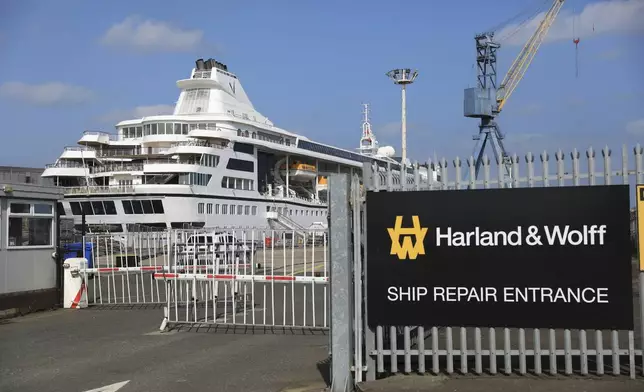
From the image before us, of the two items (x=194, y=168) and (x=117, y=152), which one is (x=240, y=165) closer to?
(x=194, y=168)

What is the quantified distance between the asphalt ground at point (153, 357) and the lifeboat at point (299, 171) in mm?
48939

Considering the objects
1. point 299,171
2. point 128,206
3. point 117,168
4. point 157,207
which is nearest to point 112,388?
point 157,207

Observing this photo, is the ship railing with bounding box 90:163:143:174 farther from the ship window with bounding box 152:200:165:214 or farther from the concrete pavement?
the concrete pavement

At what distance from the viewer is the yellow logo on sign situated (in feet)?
19.9

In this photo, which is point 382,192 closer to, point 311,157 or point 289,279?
point 289,279

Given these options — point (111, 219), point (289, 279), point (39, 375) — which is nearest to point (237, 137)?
point (111, 219)

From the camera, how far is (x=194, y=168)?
46.6 meters

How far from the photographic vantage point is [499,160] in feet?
19.4

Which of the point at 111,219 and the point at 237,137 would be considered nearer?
the point at 111,219

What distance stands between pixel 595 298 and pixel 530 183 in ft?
4.04

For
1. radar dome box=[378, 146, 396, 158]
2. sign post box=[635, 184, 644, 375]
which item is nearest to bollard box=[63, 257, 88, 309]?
sign post box=[635, 184, 644, 375]

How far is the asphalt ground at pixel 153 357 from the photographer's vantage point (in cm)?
707

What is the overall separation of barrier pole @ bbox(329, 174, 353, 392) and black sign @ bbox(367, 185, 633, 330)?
232 millimetres

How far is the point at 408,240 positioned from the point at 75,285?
10510 millimetres
